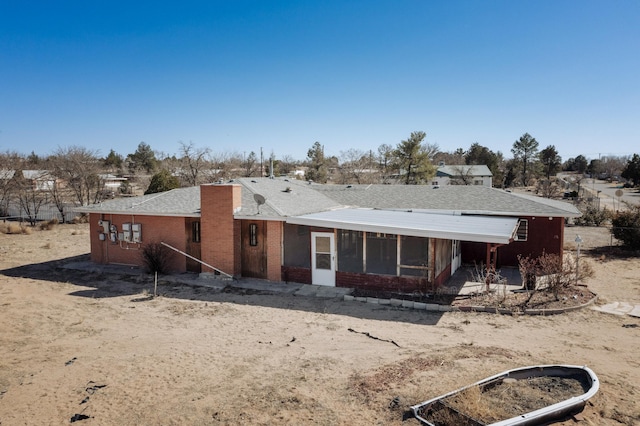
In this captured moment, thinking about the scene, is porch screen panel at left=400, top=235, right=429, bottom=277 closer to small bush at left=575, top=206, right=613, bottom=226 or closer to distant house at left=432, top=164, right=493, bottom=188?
small bush at left=575, top=206, right=613, bottom=226

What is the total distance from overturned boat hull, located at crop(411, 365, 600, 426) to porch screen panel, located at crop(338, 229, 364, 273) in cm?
733

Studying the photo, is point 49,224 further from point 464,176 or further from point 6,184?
point 464,176

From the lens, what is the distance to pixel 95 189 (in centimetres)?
3625

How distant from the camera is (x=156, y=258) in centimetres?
1636

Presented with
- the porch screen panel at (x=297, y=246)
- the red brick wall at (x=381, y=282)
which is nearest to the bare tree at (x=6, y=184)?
the porch screen panel at (x=297, y=246)

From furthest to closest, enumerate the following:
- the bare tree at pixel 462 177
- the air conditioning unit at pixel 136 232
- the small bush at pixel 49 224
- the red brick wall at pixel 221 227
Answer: the bare tree at pixel 462 177 < the small bush at pixel 49 224 < the air conditioning unit at pixel 136 232 < the red brick wall at pixel 221 227

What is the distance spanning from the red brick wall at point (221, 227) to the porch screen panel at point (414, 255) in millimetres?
6262

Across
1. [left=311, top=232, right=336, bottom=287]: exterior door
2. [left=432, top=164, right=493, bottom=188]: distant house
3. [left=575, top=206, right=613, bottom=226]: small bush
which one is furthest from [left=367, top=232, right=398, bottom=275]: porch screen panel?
[left=432, top=164, right=493, bottom=188]: distant house

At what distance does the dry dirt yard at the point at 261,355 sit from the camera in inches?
259

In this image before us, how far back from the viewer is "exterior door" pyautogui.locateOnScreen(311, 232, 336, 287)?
572 inches

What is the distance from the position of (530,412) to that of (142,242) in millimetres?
15780

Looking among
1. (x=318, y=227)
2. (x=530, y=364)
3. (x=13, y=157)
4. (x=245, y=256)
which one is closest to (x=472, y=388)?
(x=530, y=364)

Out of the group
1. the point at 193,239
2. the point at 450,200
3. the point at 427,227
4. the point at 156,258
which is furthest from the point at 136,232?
the point at 450,200

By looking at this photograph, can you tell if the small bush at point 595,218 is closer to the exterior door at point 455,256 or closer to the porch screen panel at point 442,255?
the exterior door at point 455,256
